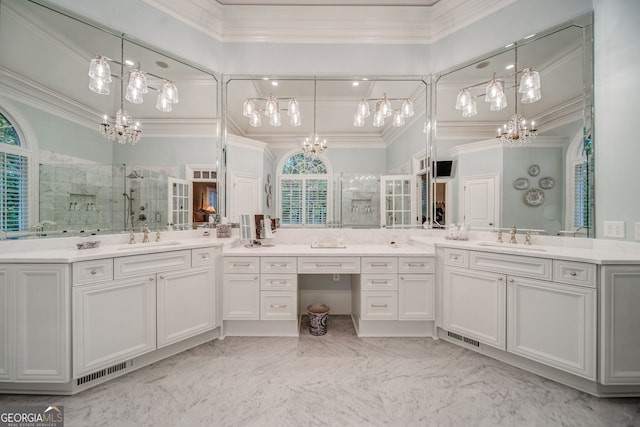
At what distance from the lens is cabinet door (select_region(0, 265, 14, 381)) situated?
1.62 meters

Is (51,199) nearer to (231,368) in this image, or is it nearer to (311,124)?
(231,368)

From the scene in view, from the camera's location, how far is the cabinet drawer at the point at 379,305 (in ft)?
8.05

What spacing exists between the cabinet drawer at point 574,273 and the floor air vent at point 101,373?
11.4ft

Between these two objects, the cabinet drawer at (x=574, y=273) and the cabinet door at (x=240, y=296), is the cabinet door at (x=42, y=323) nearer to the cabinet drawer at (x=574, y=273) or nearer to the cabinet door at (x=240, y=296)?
the cabinet door at (x=240, y=296)

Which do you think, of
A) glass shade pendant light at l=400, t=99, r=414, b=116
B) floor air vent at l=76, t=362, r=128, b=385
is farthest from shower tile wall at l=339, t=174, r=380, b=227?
floor air vent at l=76, t=362, r=128, b=385

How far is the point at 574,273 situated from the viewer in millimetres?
1754

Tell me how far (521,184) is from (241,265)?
2936 millimetres

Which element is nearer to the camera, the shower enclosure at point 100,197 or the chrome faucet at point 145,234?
the shower enclosure at point 100,197

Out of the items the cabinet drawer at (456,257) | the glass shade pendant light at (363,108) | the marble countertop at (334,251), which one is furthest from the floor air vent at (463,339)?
the glass shade pendant light at (363,108)

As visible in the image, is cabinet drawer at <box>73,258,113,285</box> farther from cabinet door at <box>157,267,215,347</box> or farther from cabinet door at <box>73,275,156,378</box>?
cabinet door at <box>157,267,215,347</box>

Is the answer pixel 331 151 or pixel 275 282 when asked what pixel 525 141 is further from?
pixel 275 282

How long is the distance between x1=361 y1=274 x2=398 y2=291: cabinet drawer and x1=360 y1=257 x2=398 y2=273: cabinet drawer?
0.05 m

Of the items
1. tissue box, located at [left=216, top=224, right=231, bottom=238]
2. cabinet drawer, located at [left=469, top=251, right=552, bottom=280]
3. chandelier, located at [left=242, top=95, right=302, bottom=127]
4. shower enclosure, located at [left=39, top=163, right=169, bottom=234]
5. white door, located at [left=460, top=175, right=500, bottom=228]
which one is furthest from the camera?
chandelier, located at [left=242, top=95, right=302, bottom=127]

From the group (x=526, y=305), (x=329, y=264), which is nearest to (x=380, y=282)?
(x=329, y=264)
